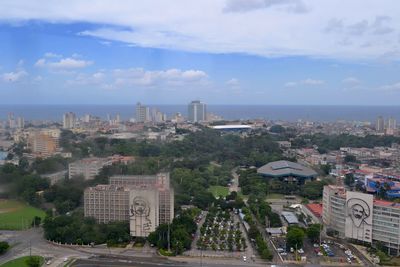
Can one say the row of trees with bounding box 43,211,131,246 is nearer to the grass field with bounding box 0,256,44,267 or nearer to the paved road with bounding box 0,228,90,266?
the paved road with bounding box 0,228,90,266

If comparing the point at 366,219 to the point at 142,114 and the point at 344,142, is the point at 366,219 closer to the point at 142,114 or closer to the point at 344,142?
the point at 344,142

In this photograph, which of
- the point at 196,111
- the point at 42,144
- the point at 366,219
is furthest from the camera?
the point at 196,111

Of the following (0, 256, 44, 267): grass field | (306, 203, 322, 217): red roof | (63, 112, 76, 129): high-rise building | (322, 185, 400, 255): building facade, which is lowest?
(0, 256, 44, 267): grass field

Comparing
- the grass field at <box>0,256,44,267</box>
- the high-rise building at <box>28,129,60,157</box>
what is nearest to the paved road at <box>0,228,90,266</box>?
the grass field at <box>0,256,44,267</box>

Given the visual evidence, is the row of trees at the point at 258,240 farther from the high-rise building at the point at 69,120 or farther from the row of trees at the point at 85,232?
the high-rise building at the point at 69,120

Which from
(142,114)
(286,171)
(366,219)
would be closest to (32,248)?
(366,219)

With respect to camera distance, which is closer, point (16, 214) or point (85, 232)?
point (85, 232)

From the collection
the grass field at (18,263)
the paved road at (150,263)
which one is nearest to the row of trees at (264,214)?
the paved road at (150,263)
